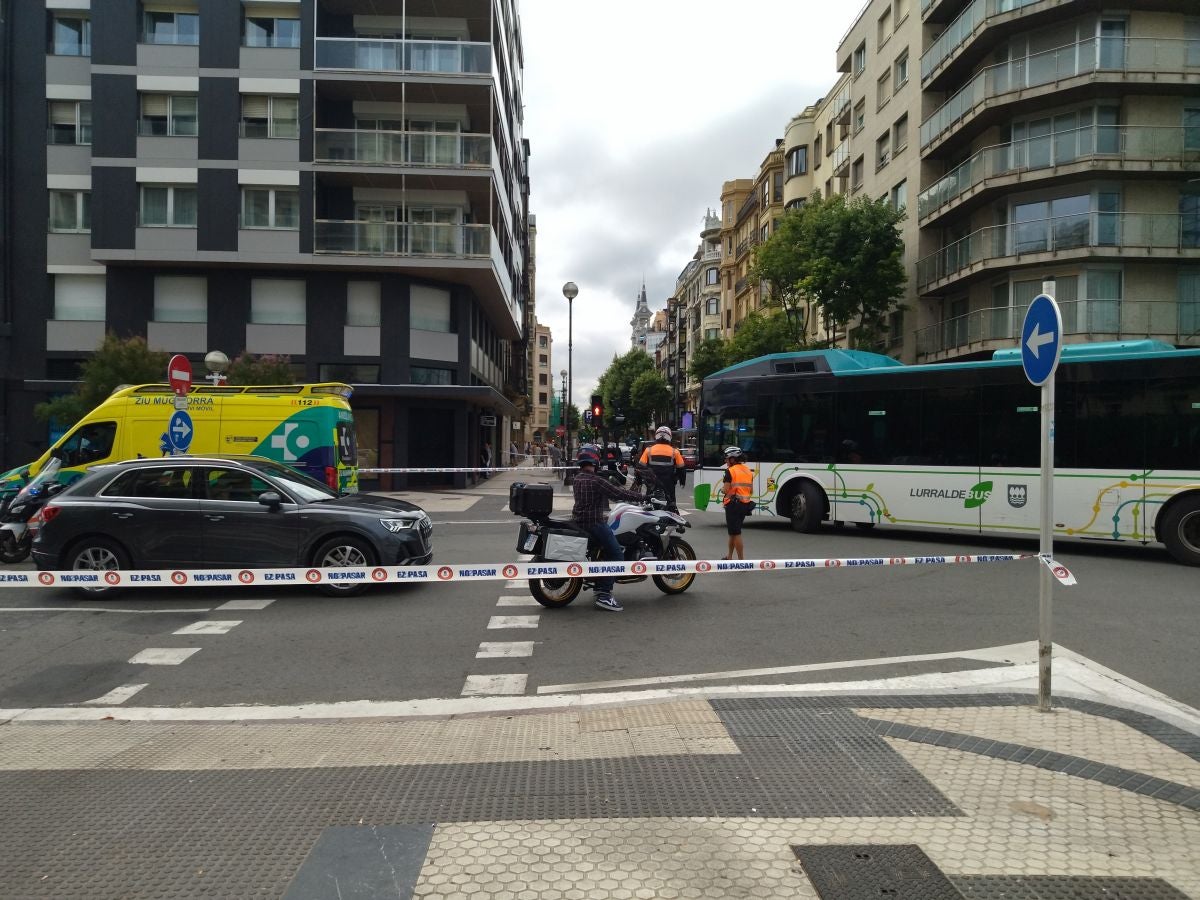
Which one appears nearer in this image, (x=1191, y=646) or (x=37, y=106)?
(x=1191, y=646)

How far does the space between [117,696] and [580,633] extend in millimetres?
3649

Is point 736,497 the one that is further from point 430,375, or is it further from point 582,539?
point 430,375

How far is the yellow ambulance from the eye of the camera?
13250 mm

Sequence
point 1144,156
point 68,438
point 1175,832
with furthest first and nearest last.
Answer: point 1144,156, point 68,438, point 1175,832

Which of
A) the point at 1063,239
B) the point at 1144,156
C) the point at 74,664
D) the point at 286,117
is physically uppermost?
the point at 286,117

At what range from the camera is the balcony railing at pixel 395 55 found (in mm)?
27172

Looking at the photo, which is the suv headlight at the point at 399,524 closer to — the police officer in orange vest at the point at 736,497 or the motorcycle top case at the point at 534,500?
the motorcycle top case at the point at 534,500

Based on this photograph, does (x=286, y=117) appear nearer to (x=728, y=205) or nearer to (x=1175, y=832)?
(x=1175, y=832)

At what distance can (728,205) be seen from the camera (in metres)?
69.7

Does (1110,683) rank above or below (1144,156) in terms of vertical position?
below

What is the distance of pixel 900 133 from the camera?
32750 mm

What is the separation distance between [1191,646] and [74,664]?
9.25m

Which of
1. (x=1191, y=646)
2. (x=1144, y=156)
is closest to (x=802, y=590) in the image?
(x=1191, y=646)

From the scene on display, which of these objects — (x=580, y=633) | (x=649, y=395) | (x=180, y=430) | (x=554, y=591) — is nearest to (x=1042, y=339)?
(x=580, y=633)
